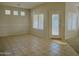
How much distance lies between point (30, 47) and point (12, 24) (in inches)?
19.3

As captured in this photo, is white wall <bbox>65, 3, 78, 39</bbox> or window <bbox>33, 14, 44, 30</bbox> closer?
white wall <bbox>65, 3, 78, 39</bbox>

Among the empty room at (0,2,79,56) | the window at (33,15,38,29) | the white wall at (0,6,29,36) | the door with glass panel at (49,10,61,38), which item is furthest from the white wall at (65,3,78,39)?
the white wall at (0,6,29,36)

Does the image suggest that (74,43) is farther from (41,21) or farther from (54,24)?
(41,21)

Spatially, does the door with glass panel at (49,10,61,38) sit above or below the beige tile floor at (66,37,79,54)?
above

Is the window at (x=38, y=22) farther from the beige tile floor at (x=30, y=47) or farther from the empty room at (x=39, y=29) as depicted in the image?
the beige tile floor at (x=30, y=47)

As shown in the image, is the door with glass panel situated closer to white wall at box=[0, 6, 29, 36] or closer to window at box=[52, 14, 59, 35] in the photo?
window at box=[52, 14, 59, 35]

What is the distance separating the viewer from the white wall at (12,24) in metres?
2.46

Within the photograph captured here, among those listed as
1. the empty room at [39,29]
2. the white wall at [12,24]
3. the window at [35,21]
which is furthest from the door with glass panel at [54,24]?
the white wall at [12,24]

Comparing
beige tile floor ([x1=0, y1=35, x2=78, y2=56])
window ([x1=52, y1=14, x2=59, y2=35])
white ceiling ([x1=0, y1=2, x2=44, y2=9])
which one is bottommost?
beige tile floor ([x1=0, y1=35, x2=78, y2=56])

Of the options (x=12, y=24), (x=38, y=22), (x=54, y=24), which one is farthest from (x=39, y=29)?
(x=12, y=24)

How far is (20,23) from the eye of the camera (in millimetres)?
2521

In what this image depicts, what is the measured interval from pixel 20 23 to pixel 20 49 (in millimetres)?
438

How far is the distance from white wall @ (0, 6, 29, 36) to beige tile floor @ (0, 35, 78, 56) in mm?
99

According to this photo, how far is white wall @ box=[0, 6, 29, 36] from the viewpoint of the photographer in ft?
8.07
